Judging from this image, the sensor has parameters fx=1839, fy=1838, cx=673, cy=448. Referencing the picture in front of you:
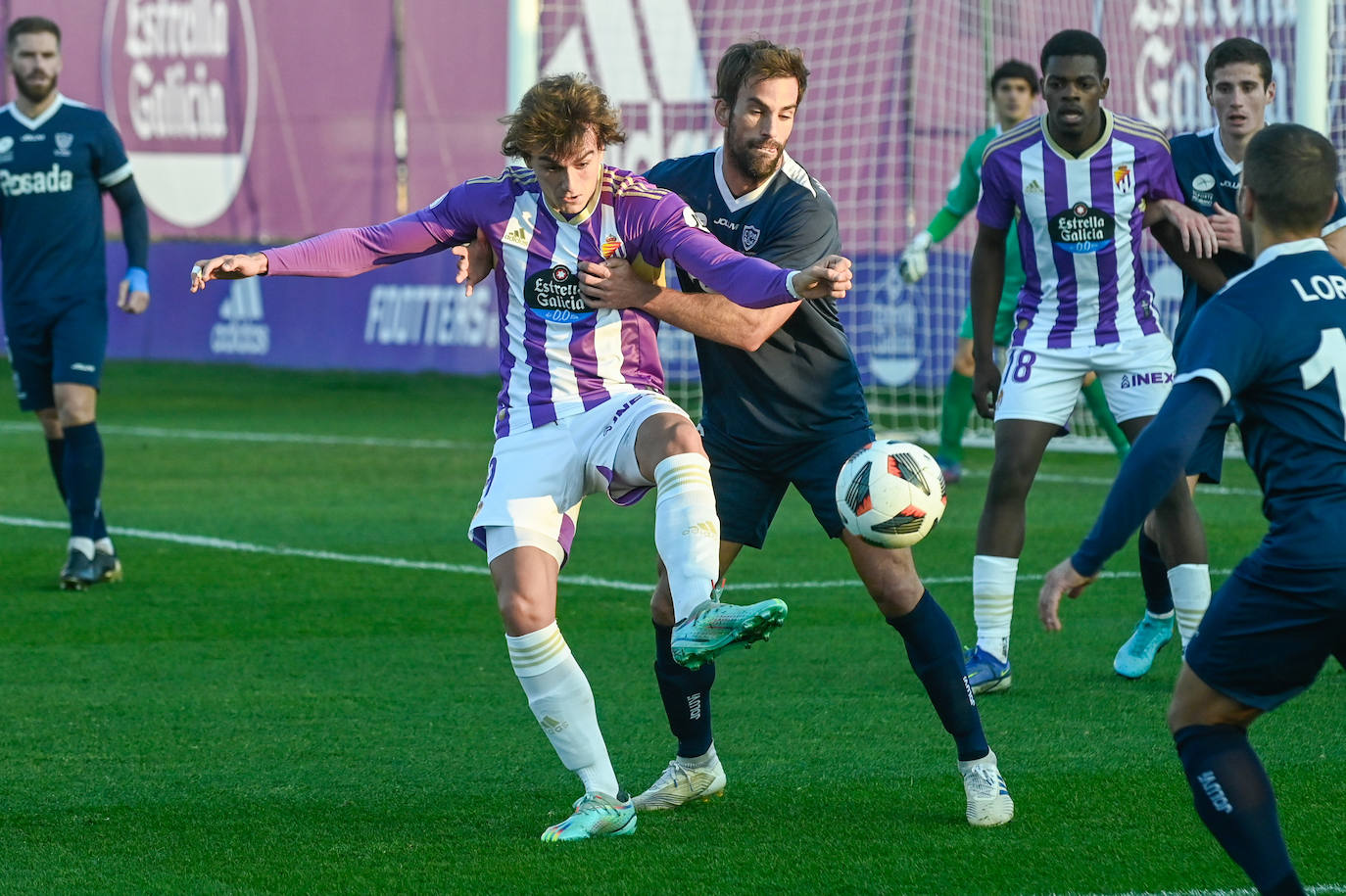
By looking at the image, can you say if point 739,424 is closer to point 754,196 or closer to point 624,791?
point 754,196

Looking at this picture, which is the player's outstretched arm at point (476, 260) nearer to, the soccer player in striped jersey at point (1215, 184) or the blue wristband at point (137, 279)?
the soccer player in striped jersey at point (1215, 184)

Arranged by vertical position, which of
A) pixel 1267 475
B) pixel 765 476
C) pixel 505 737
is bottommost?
pixel 505 737

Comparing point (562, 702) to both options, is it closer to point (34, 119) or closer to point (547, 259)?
point (547, 259)

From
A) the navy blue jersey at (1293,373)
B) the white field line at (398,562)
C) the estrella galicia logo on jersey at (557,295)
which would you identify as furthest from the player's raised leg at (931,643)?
the white field line at (398,562)

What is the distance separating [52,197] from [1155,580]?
536 cm

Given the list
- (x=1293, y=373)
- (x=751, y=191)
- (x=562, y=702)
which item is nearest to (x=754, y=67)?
(x=751, y=191)

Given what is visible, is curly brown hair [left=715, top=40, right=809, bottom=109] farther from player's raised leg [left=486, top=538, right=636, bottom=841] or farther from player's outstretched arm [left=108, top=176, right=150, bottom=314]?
player's outstretched arm [left=108, top=176, right=150, bottom=314]

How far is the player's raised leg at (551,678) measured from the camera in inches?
181

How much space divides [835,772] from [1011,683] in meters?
1.45

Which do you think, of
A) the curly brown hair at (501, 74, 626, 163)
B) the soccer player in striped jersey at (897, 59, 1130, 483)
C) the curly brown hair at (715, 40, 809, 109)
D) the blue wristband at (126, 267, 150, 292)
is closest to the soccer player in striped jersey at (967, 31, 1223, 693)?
the curly brown hair at (715, 40, 809, 109)

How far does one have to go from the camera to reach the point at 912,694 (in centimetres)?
625

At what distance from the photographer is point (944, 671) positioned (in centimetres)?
482

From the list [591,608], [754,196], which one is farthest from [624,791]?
[591,608]

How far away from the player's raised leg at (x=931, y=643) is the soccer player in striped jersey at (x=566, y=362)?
18.7 inches
